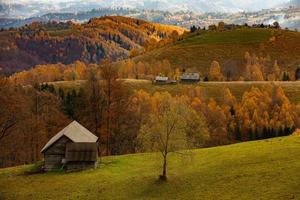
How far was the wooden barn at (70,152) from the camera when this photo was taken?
2482 inches

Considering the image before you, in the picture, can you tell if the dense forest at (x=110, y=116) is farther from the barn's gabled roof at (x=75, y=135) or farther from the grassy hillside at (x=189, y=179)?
the barn's gabled roof at (x=75, y=135)

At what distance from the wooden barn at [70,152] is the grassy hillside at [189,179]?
2.47 meters

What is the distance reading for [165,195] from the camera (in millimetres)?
45719

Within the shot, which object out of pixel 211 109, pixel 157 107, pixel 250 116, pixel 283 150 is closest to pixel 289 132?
pixel 250 116

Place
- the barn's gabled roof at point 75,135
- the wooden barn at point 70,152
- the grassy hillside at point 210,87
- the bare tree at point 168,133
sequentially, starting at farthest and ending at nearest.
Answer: the grassy hillside at point 210,87, the barn's gabled roof at point 75,135, the wooden barn at point 70,152, the bare tree at point 168,133

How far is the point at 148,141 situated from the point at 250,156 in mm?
13491

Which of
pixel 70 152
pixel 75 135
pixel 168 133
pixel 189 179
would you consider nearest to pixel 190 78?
pixel 75 135

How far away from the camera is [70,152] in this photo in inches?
2505

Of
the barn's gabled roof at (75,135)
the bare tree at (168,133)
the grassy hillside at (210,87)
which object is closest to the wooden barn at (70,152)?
the barn's gabled roof at (75,135)

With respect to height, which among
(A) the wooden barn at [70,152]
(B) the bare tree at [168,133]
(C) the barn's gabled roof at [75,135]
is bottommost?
→ (A) the wooden barn at [70,152]

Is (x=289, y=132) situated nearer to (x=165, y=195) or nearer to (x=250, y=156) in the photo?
(x=250, y=156)

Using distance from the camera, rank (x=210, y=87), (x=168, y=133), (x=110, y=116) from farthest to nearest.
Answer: (x=210, y=87) < (x=110, y=116) < (x=168, y=133)

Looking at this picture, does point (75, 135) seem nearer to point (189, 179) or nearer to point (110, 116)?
point (110, 116)

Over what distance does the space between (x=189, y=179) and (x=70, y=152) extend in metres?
21.2
